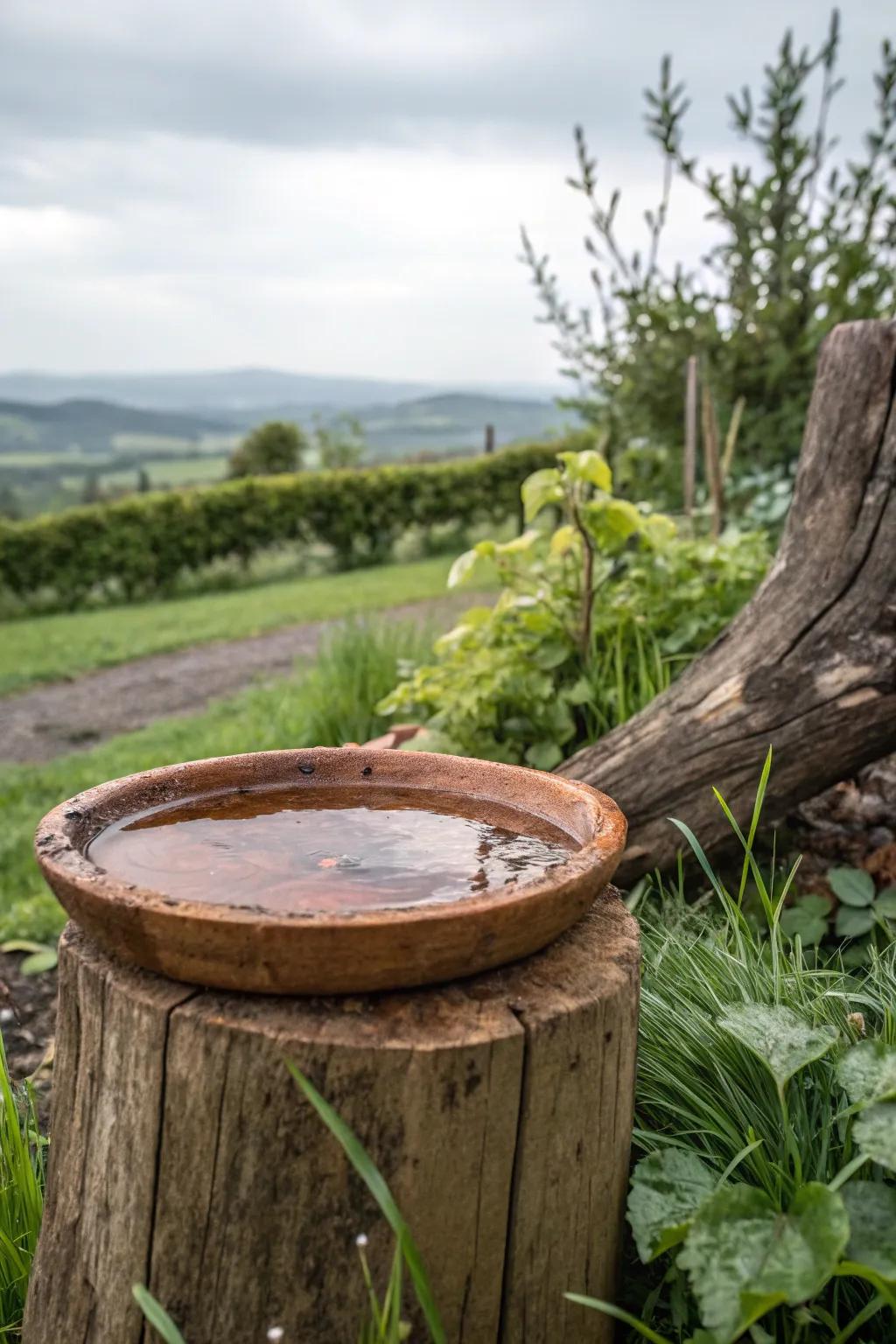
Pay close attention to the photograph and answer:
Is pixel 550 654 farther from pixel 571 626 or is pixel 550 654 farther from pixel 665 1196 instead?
pixel 665 1196

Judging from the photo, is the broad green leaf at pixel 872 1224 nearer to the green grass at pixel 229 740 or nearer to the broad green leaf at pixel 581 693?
the broad green leaf at pixel 581 693

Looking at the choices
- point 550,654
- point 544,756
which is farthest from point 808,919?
point 550,654

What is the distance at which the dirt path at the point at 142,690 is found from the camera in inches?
263

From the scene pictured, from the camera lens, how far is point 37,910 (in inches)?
141

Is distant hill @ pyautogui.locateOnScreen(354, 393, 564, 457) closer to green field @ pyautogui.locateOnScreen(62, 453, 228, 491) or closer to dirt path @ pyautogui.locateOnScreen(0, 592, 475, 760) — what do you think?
dirt path @ pyautogui.locateOnScreen(0, 592, 475, 760)

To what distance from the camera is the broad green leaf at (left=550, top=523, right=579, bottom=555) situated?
126 inches

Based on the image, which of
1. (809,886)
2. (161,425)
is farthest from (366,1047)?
(161,425)

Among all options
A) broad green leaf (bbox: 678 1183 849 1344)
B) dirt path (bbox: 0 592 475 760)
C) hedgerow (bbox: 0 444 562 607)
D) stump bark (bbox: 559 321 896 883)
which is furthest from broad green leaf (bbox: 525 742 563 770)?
hedgerow (bbox: 0 444 562 607)

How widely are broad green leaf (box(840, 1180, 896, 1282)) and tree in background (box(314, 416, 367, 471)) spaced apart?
19.8 m

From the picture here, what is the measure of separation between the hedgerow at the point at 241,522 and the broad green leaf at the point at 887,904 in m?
11.6

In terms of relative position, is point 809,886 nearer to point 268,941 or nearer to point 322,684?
point 268,941

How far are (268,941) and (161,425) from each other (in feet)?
206

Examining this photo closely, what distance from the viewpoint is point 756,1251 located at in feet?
4.06

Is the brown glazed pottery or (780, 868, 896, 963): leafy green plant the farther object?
(780, 868, 896, 963): leafy green plant
